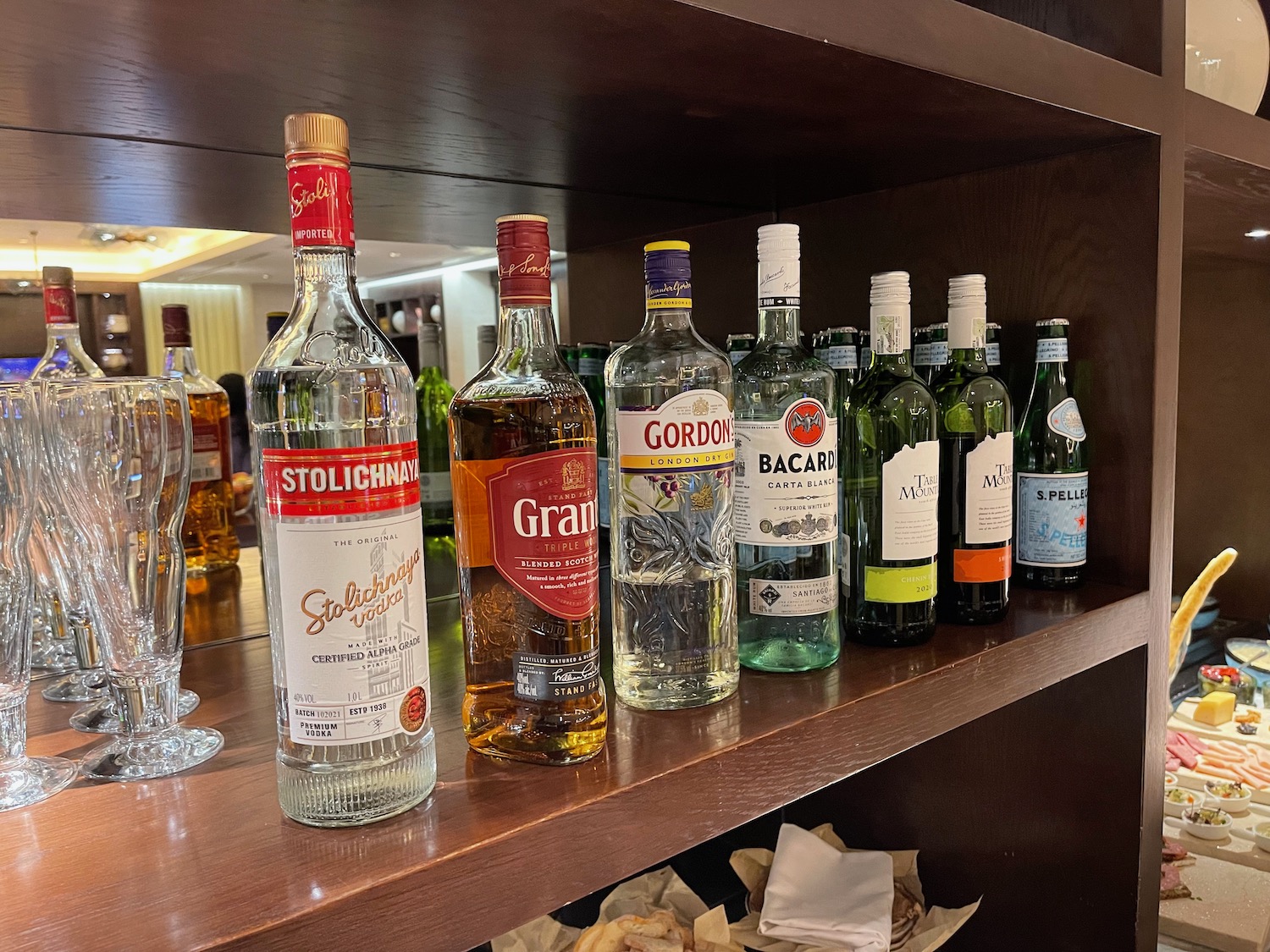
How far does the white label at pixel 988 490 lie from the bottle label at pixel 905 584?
87mm

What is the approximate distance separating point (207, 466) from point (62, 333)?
0.80 ft

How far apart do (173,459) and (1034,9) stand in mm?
958

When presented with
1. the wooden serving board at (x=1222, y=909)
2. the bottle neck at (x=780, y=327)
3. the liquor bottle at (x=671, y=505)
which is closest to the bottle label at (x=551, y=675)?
the liquor bottle at (x=671, y=505)

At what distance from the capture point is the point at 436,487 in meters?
1.22

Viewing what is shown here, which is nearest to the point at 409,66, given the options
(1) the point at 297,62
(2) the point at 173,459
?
(1) the point at 297,62

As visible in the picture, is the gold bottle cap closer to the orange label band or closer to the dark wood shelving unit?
the dark wood shelving unit

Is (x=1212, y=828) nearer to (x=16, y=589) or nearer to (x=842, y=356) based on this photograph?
(x=842, y=356)

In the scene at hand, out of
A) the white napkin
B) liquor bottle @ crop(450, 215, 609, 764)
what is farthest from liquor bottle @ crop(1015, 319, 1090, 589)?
liquor bottle @ crop(450, 215, 609, 764)

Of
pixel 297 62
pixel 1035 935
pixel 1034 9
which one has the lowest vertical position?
pixel 1035 935

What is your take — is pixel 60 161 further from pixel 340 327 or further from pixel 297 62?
pixel 340 327

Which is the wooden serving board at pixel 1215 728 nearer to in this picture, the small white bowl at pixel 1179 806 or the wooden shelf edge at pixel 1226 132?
the small white bowl at pixel 1179 806

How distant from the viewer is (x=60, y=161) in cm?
84

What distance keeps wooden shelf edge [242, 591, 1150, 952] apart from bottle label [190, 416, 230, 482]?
81 centimetres

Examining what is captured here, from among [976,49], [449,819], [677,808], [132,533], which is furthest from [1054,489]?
[132,533]
